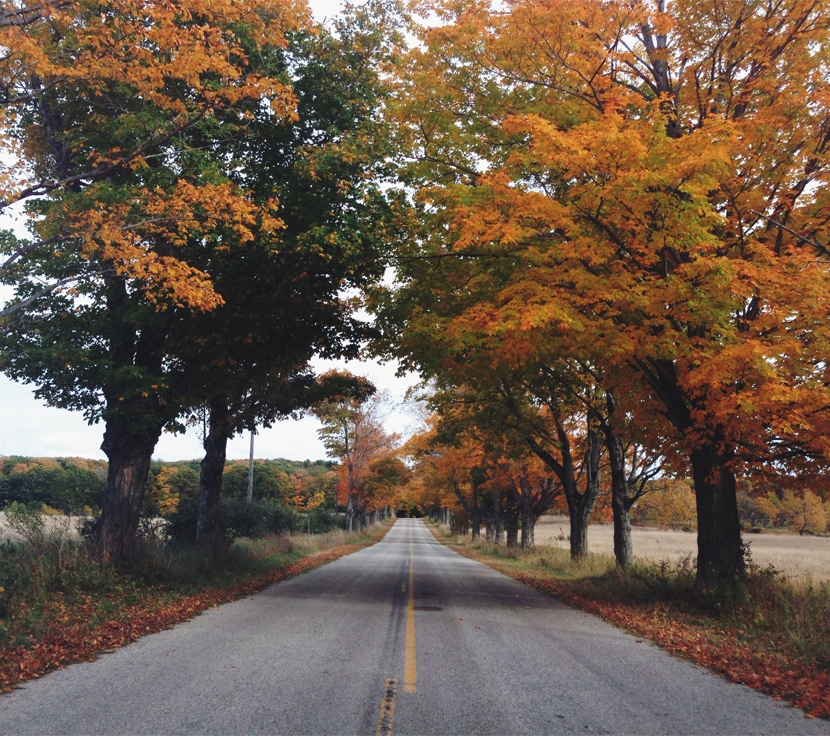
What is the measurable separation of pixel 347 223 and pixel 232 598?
8362 mm

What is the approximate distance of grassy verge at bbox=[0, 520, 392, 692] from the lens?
6738 millimetres

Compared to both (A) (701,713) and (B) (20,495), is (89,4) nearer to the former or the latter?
(A) (701,713)

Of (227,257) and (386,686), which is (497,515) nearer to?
(227,257)

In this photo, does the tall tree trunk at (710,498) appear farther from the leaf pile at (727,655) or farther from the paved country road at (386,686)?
the paved country road at (386,686)

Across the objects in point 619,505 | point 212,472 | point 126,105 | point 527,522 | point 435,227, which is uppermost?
point 126,105

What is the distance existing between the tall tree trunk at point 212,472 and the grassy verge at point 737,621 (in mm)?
10350

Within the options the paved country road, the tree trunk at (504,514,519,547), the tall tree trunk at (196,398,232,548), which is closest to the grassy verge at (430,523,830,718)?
the paved country road

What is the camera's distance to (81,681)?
5.63 m

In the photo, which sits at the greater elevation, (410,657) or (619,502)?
(619,502)

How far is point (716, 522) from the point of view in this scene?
37.8ft

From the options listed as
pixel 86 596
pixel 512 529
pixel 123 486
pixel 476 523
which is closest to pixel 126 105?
pixel 123 486

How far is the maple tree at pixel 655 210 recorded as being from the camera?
8.88 meters

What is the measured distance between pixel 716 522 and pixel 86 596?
12.3 meters

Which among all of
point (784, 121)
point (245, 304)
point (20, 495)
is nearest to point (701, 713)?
point (784, 121)
